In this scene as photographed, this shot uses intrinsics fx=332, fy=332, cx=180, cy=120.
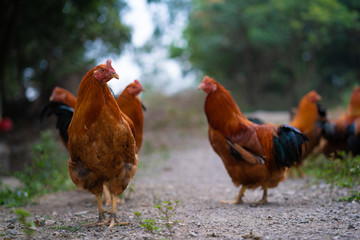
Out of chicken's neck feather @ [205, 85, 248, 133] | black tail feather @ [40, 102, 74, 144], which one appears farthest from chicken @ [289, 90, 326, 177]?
black tail feather @ [40, 102, 74, 144]

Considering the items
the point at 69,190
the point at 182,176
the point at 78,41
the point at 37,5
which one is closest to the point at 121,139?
the point at 69,190

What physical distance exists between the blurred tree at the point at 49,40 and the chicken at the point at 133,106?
19.3 ft

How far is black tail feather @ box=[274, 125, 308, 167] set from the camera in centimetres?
489

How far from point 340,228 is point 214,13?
21.1m

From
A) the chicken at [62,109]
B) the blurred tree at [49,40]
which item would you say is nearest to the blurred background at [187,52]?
the blurred tree at [49,40]

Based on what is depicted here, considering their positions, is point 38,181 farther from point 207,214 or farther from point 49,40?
point 49,40

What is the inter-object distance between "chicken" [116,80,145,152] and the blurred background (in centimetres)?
471

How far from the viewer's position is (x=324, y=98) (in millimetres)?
22641

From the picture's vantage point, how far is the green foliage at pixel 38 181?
5504mm

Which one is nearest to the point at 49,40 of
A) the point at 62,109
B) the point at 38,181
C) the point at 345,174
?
the point at 38,181

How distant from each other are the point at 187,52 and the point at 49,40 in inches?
648

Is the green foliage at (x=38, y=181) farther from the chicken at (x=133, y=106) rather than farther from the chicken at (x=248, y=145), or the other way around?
the chicken at (x=248, y=145)

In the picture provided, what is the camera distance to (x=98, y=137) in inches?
141

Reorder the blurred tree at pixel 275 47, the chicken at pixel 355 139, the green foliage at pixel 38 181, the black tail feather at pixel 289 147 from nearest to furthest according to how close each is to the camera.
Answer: the black tail feather at pixel 289 147
the green foliage at pixel 38 181
the chicken at pixel 355 139
the blurred tree at pixel 275 47
